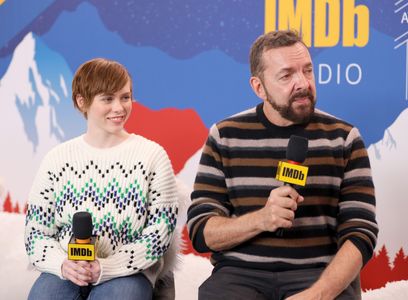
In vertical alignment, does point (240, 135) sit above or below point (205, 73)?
below

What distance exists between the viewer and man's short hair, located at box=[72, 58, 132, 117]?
87.7 inches

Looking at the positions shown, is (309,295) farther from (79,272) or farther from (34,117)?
(34,117)

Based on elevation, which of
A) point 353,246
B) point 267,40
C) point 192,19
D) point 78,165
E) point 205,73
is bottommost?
point 353,246

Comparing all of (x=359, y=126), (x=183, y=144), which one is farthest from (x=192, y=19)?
(x=359, y=126)

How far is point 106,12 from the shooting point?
3439 mm

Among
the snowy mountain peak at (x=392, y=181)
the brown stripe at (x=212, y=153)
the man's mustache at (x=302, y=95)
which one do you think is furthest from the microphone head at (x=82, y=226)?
the snowy mountain peak at (x=392, y=181)

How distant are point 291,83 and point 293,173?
39 centimetres

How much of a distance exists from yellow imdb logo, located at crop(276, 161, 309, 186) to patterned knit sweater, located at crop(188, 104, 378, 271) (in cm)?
30

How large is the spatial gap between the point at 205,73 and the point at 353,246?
1.46m

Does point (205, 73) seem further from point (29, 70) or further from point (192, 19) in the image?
point (29, 70)

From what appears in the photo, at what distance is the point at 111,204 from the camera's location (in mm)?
2227

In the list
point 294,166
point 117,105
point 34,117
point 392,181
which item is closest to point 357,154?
point 294,166

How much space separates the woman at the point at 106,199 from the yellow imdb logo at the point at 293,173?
0.55m

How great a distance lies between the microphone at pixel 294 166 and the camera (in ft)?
5.82
